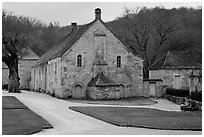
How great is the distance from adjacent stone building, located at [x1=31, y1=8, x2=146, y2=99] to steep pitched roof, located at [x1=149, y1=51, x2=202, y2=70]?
4760mm

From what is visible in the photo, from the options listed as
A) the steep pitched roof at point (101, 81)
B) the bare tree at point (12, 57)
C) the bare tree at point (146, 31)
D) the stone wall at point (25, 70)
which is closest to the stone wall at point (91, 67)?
the steep pitched roof at point (101, 81)

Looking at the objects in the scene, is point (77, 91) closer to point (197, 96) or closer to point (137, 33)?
point (197, 96)

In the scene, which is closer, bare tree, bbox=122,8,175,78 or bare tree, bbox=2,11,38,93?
bare tree, bbox=2,11,38,93

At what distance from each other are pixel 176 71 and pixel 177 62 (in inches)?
56.6

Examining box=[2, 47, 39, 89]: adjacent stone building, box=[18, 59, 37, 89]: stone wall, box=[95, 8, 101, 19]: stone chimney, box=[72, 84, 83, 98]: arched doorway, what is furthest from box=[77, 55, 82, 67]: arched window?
box=[18, 59, 37, 89]: stone wall

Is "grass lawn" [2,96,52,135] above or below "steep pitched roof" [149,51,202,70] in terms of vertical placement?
below

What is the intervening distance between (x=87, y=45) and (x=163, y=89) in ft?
33.4

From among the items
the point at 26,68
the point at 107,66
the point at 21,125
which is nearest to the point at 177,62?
the point at 107,66

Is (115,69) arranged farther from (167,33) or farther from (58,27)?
(58,27)

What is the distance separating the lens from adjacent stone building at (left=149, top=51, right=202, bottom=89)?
40.5 metres

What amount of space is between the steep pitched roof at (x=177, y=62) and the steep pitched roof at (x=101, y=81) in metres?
9.06

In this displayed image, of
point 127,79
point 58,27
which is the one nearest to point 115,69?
point 127,79

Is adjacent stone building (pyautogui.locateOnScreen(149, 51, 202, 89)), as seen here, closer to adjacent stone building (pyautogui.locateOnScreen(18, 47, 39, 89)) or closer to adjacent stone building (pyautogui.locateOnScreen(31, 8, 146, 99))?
adjacent stone building (pyautogui.locateOnScreen(31, 8, 146, 99))

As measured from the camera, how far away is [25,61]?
60.4m
